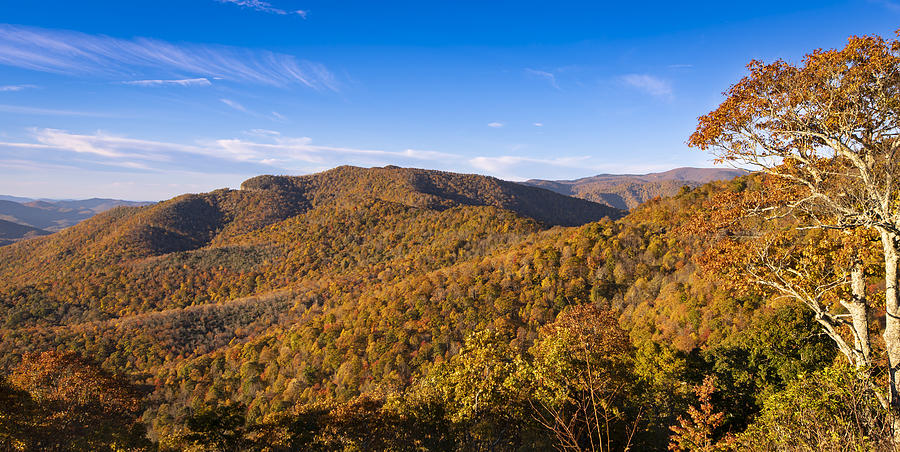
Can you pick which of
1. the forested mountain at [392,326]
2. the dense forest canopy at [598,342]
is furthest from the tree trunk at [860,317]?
the forested mountain at [392,326]

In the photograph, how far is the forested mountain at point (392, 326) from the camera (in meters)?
18.8

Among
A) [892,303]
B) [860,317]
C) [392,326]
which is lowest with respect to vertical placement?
[392,326]

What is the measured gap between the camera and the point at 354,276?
415 ft

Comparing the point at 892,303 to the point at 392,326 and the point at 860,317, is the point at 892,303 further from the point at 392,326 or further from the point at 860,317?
the point at 392,326

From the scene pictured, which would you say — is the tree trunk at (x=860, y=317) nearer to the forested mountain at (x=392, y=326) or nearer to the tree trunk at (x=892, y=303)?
the tree trunk at (x=892, y=303)

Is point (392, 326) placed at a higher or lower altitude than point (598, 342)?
lower

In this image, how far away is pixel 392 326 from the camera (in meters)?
71.8

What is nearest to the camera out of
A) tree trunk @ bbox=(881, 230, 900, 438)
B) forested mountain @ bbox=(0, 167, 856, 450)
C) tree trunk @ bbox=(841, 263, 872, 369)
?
tree trunk @ bbox=(881, 230, 900, 438)

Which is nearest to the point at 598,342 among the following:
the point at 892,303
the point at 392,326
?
the point at 892,303

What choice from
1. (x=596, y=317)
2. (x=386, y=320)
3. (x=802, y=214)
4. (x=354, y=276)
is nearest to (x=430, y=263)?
(x=354, y=276)

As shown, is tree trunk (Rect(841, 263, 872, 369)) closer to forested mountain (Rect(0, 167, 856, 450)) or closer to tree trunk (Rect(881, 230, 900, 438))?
tree trunk (Rect(881, 230, 900, 438))

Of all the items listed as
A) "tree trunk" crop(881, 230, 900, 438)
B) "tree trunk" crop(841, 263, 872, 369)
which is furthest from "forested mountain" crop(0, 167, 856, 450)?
"tree trunk" crop(881, 230, 900, 438)

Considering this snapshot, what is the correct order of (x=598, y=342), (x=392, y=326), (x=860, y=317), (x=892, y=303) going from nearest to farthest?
(x=892, y=303), (x=860, y=317), (x=598, y=342), (x=392, y=326)

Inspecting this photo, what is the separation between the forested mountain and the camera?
18828mm
